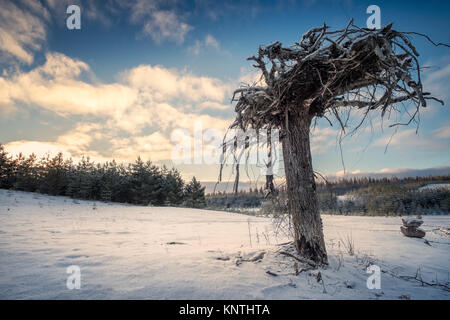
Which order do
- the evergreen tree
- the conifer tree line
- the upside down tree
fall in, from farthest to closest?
the evergreen tree
the conifer tree line
the upside down tree

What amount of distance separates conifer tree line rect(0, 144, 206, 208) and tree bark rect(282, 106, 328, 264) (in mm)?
25293

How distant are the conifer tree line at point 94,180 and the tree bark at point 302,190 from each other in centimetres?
2529

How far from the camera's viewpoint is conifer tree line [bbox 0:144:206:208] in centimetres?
2302

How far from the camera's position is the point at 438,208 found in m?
16.1

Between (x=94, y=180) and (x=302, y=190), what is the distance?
1080 inches

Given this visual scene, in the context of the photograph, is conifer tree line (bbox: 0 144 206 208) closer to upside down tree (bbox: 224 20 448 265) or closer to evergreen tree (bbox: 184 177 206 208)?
evergreen tree (bbox: 184 177 206 208)

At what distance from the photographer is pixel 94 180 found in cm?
2394

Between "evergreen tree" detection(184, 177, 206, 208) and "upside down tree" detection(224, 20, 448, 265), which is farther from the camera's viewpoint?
"evergreen tree" detection(184, 177, 206, 208)

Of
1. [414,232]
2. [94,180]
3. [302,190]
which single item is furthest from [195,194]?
[302,190]

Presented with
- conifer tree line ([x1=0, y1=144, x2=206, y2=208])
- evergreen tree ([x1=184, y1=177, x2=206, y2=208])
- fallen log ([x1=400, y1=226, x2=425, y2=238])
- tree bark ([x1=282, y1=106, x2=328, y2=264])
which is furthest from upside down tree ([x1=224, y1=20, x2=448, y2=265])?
evergreen tree ([x1=184, y1=177, x2=206, y2=208])

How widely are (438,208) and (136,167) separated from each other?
110 ft

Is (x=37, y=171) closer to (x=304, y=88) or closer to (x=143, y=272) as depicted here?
(x=143, y=272)

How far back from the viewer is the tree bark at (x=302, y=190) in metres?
2.96
